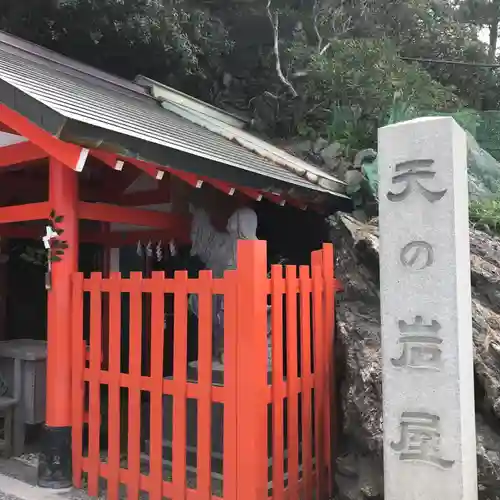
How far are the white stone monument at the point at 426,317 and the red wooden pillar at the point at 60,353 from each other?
8.28ft

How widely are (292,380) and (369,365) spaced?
1.84 feet

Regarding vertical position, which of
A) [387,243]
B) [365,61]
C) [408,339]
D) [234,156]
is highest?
[365,61]

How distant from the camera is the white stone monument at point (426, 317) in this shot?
9.59ft

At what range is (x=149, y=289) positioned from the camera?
3930 mm

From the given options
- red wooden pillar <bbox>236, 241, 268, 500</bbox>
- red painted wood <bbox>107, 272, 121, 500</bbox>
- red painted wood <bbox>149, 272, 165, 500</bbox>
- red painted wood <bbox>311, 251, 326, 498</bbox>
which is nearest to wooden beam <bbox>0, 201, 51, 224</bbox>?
red painted wood <bbox>107, 272, 121, 500</bbox>

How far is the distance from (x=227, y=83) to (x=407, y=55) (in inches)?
203

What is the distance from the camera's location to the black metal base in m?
4.30

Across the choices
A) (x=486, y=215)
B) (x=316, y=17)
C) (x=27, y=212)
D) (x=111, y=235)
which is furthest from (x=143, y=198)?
(x=316, y=17)

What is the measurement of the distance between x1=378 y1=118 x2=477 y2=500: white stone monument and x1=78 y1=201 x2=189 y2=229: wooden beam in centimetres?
260

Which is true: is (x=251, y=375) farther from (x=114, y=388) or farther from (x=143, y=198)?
(x=143, y=198)

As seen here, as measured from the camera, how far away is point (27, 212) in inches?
183

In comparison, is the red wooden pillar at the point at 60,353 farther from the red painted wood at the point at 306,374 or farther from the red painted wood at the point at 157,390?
the red painted wood at the point at 306,374

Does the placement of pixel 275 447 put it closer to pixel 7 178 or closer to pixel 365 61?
pixel 7 178

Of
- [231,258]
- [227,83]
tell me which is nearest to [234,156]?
[231,258]
